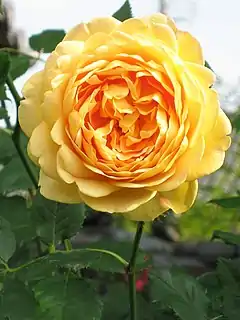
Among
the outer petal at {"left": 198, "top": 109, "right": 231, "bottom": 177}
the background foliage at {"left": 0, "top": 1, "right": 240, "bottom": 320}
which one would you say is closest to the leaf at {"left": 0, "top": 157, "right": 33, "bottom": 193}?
the background foliage at {"left": 0, "top": 1, "right": 240, "bottom": 320}

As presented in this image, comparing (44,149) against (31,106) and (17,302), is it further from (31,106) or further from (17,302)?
(17,302)

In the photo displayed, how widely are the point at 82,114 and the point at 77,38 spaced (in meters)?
0.06

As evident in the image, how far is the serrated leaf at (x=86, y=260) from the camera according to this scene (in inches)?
A: 21.6

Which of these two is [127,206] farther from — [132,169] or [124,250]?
[124,250]

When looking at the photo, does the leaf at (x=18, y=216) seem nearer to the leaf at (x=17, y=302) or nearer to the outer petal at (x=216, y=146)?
the leaf at (x=17, y=302)

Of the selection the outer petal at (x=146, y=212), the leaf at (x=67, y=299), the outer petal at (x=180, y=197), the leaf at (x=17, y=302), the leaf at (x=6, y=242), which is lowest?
the leaf at (x=6, y=242)

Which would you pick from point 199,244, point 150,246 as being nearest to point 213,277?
point 150,246

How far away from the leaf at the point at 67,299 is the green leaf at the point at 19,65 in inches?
10.1

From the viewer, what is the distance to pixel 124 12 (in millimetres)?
659

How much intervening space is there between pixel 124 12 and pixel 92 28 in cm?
15

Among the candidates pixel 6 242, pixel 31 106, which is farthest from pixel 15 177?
pixel 31 106

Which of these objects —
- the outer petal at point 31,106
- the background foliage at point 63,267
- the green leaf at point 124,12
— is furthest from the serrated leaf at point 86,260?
the green leaf at point 124,12

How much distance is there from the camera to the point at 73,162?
475 mm

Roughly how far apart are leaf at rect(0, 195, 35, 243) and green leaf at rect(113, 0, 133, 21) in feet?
0.67
